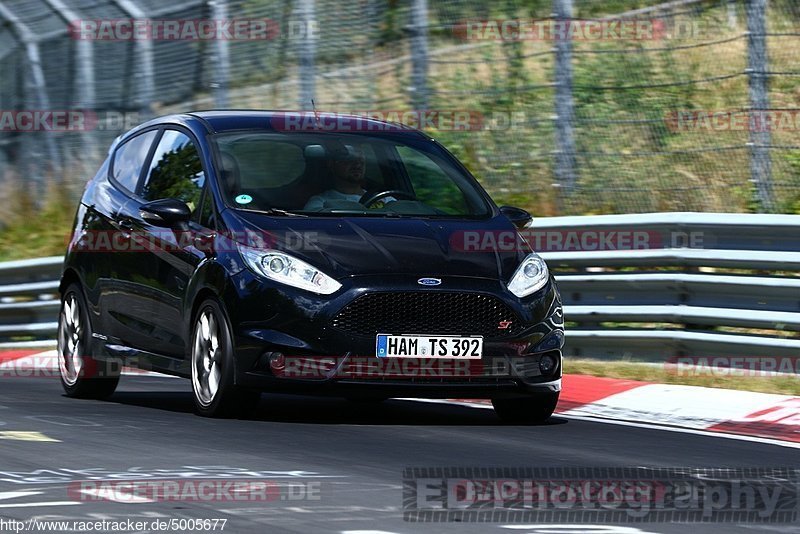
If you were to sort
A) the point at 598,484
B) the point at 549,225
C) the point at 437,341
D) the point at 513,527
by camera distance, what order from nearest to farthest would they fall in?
1. the point at 513,527
2. the point at 598,484
3. the point at 437,341
4. the point at 549,225

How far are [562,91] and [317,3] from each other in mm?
3776

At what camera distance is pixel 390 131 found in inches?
421

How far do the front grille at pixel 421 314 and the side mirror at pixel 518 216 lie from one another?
3.54 feet

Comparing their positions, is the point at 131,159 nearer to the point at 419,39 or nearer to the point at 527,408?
the point at 527,408

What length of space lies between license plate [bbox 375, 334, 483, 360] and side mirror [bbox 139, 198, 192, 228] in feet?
4.81

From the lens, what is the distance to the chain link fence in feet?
45.8

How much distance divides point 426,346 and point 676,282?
132 inches

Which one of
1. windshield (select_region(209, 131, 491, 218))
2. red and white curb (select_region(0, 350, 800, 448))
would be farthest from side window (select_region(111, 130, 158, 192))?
red and white curb (select_region(0, 350, 800, 448))

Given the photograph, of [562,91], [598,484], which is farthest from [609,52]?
[598,484]

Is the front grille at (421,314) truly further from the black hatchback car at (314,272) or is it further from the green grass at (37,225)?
the green grass at (37,225)

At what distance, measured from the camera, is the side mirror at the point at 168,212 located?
378 inches

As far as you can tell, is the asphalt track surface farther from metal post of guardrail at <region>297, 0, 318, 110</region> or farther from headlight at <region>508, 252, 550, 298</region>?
metal post of guardrail at <region>297, 0, 318, 110</region>

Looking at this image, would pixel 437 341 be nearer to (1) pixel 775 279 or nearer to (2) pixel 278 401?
(2) pixel 278 401

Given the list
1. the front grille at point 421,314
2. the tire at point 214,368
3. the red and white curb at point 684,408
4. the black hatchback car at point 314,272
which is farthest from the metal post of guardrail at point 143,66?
the front grille at point 421,314
